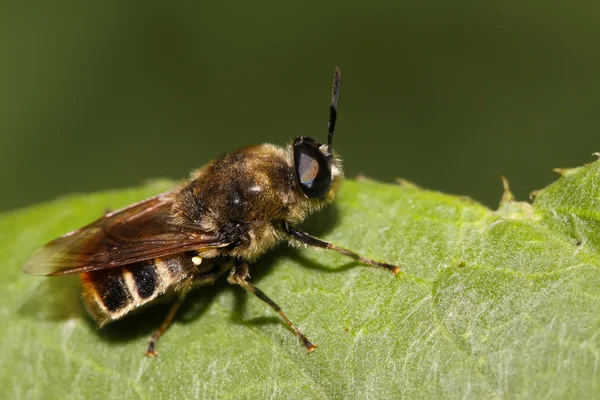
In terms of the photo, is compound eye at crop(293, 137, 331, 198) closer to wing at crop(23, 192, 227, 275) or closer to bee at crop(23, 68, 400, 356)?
bee at crop(23, 68, 400, 356)

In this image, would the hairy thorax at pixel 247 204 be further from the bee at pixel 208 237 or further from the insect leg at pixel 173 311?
the insect leg at pixel 173 311

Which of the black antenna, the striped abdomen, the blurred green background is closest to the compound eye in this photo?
the black antenna

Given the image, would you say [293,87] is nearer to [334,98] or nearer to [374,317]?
[334,98]

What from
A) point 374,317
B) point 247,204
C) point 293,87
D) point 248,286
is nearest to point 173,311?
point 248,286

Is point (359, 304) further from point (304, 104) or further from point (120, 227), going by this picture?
point (304, 104)

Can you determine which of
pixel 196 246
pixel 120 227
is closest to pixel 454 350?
pixel 196 246

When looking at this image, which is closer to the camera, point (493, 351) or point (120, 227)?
point (493, 351)
